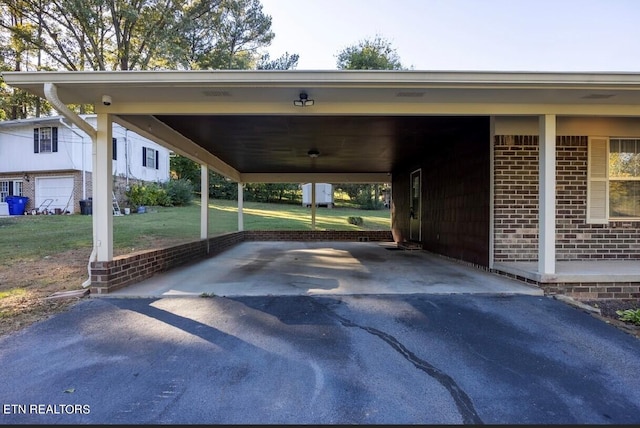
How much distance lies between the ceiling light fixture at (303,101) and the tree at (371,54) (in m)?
20.6

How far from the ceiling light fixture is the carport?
0.04 feet

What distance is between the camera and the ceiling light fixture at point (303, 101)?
4469 millimetres

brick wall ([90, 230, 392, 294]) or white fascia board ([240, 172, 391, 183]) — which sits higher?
white fascia board ([240, 172, 391, 183])

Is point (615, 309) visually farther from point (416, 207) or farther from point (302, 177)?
point (302, 177)

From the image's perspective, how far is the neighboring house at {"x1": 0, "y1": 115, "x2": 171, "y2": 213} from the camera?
640 inches

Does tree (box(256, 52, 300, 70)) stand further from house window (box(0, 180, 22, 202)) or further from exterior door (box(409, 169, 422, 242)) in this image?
exterior door (box(409, 169, 422, 242))

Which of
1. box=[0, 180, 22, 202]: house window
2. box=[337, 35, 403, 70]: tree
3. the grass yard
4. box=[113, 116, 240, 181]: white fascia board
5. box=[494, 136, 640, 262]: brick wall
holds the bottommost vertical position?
the grass yard

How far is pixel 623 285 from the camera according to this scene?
4633 mm

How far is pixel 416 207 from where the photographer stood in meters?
10.5

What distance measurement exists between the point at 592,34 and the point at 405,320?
45.8ft

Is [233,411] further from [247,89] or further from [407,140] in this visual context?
[407,140]

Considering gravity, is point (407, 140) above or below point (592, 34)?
below

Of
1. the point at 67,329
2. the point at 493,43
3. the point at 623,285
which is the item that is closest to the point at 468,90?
the point at 623,285

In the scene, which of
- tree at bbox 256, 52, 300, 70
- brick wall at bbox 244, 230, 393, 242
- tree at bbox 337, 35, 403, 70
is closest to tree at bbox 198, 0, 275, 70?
tree at bbox 256, 52, 300, 70
